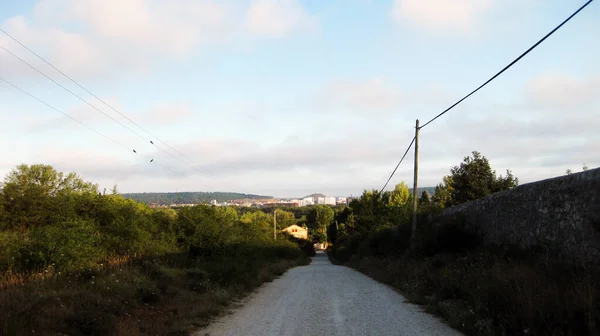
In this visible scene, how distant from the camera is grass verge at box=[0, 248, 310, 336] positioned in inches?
261

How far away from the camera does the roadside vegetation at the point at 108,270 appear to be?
7176 mm

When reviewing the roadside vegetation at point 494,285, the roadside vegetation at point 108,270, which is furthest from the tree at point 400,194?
the roadside vegetation at point 108,270

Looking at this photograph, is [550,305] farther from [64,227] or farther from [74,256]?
[64,227]

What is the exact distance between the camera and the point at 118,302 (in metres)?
8.50

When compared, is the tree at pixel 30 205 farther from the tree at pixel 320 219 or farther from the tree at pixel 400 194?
the tree at pixel 320 219

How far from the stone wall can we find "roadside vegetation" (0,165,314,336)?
28.0ft

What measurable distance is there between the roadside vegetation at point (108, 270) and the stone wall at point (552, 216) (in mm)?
8525

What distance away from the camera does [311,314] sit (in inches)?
408

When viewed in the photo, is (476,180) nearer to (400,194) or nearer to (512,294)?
(400,194)

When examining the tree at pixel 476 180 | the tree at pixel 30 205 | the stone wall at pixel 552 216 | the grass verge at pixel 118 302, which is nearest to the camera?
the grass verge at pixel 118 302

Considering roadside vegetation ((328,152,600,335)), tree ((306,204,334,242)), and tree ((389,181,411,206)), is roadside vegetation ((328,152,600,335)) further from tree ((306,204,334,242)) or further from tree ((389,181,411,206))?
tree ((306,204,334,242))

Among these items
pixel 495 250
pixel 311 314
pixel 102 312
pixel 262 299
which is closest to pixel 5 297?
pixel 102 312

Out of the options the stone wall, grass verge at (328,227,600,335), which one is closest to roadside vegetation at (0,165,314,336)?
grass verge at (328,227,600,335)

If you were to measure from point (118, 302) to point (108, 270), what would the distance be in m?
3.49
